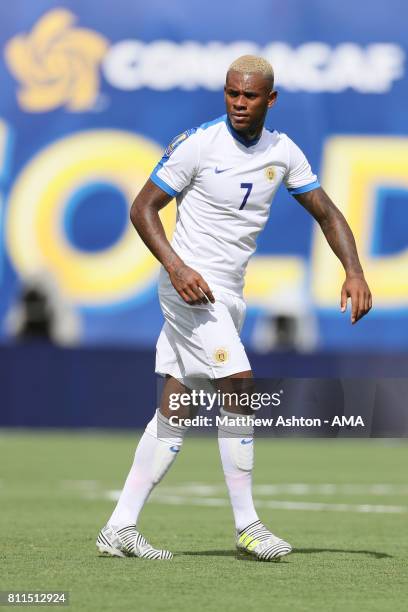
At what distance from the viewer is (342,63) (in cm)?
2570

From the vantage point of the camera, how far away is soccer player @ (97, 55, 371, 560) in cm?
711

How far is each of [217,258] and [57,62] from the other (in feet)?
63.8

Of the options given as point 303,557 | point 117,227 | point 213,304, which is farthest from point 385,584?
point 117,227

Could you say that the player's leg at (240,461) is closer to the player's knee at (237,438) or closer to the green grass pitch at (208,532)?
the player's knee at (237,438)

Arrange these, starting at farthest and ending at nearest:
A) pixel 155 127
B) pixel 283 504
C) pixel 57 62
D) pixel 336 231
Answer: pixel 57 62 → pixel 155 127 → pixel 283 504 → pixel 336 231

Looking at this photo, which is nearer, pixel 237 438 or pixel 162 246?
pixel 162 246

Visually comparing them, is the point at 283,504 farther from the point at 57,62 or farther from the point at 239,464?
the point at 57,62

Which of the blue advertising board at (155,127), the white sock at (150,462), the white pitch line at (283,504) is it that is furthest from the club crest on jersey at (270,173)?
the blue advertising board at (155,127)

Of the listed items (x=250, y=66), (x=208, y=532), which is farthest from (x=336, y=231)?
(x=208, y=532)

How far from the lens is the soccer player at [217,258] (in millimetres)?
7105

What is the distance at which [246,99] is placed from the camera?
7.09 m

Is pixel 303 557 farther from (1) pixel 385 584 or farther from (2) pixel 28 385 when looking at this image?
(2) pixel 28 385

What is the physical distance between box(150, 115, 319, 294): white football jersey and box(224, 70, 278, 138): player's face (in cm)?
9

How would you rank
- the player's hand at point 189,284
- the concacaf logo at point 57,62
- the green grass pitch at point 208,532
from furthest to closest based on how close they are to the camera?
the concacaf logo at point 57,62 → the player's hand at point 189,284 → the green grass pitch at point 208,532
